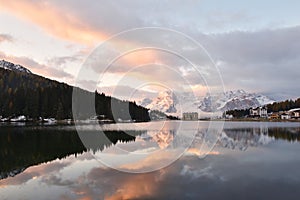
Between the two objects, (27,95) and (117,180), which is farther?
(27,95)

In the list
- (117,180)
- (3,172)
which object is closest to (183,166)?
(117,180)

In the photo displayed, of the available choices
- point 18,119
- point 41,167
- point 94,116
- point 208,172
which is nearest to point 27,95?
point 18,119

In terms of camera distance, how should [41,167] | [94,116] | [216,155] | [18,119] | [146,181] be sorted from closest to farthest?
[146,181], [41,167], [216,155], [18,119], [94,116]

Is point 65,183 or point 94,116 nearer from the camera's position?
point 65,183

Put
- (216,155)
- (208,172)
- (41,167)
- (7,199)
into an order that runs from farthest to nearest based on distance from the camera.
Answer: (216,155), (41,167), (208,172), (7,199)

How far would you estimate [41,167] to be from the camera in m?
23.6

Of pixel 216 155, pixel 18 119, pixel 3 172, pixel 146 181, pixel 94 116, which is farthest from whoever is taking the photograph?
pixel 94 116

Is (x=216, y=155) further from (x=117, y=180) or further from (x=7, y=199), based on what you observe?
(x=7, y=199)

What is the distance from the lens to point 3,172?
21812mm

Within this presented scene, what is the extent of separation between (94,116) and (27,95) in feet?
116

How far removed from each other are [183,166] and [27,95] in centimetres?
13699

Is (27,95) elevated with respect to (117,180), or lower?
elevated

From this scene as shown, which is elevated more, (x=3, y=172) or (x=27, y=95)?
(x=27, y=95)

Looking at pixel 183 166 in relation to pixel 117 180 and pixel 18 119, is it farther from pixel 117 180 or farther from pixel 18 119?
pixel 18 119
